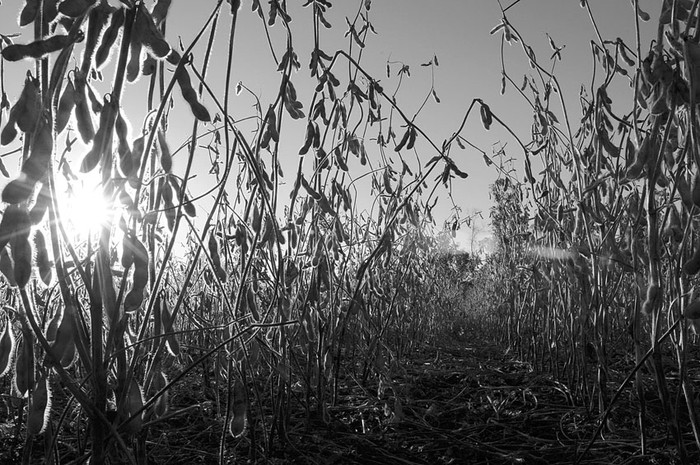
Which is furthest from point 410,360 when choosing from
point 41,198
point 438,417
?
point 41,198

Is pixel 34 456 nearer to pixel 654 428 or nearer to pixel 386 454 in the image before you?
pixel 386 454

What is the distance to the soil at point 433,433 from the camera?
1.76 m

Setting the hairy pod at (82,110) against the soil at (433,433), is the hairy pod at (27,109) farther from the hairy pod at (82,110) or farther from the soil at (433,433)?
the soil at (433,433)

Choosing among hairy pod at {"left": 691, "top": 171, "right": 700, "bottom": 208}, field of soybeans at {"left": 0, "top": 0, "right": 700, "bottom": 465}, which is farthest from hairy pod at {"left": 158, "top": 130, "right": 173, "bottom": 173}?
hairy pod at {"left": 691, "top": 171, "right": 700, "bottom": 208}

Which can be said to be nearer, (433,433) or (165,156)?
(165,156)

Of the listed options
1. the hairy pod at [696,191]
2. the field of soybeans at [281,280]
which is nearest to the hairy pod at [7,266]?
the field of soybeans at [281,280]

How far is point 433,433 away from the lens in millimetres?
2014

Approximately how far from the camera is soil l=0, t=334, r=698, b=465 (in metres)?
1.76

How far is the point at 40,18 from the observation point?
82 cm

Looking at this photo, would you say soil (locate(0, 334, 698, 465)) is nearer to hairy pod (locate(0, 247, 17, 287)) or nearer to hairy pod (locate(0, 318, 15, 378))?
hairy pod (locate(0, 318, 15, 378))

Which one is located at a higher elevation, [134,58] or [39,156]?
[134,58]

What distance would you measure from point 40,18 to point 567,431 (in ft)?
6.74

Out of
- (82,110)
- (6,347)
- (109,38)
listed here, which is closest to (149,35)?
(109,38)

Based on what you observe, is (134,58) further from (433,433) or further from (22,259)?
(433,433)
